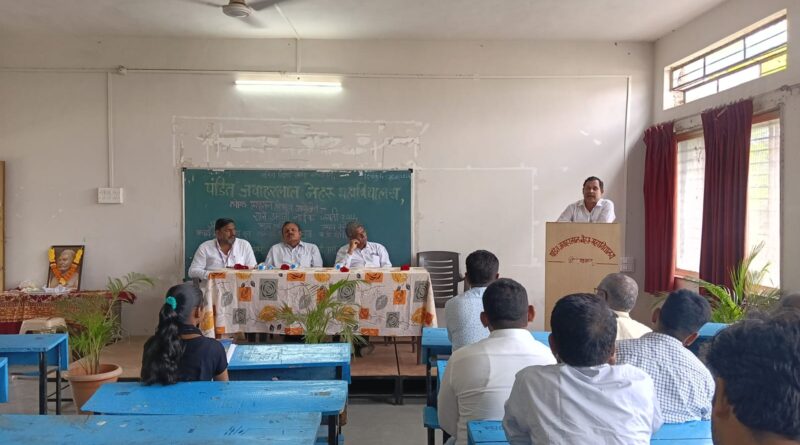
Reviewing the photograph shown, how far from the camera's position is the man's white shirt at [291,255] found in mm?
5875

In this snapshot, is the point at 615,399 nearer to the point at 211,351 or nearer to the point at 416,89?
the point at 211,351

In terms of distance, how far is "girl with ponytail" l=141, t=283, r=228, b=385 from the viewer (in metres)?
2.21

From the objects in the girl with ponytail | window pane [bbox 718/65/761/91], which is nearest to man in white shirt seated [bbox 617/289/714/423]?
the girl with ponytail

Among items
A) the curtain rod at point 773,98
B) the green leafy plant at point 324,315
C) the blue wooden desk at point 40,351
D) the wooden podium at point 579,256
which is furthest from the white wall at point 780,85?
the blue wooden desk at point 40,351

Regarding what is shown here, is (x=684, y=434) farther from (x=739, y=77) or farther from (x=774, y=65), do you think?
(x=739, y=77)

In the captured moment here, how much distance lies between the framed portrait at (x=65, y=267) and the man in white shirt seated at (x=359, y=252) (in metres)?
2.63

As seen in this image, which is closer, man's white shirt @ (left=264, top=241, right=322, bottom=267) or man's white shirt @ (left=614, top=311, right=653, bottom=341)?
man's white shirt @ (left=614, top=311, right=653, bottom=341)

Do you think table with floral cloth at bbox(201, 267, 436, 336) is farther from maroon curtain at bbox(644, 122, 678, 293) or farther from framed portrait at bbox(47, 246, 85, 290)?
maroon curtain at bbox(644, 122, 678, 293)

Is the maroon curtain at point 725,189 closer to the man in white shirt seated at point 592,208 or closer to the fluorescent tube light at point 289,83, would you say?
the man in white shirt seated at point 592,208

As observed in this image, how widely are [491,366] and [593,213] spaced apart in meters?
3.61

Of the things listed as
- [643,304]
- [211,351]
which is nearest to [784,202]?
[643,304]

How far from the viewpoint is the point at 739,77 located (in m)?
4.93

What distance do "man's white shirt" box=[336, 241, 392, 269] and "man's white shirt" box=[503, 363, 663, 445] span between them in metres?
4.30

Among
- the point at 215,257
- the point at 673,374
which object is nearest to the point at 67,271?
the point at 215,257
